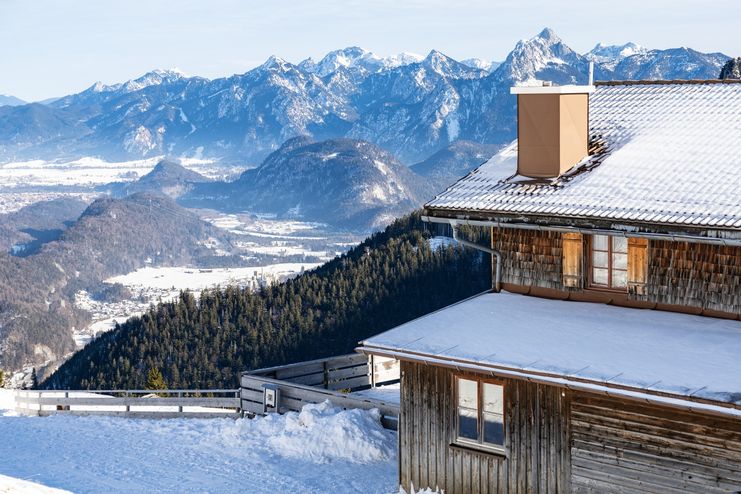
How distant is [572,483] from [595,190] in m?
6.20

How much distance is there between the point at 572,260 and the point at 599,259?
61 cm

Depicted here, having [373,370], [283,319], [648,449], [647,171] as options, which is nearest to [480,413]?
[648,449]

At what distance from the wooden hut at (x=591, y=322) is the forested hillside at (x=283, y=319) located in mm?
120534

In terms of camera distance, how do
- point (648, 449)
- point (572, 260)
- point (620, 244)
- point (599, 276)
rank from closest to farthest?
1. point (648, 449)
2. point (620, 244)
3. point (599, 276)
4. point (572, 260)

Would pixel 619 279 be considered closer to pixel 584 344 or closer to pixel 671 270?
pixel 671 270

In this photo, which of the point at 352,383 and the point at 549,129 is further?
the point at 352,383

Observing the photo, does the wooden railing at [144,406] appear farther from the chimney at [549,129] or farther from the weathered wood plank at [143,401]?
the chimney at [549,129]

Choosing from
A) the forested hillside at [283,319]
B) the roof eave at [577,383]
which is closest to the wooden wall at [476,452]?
the roof eave at [577,383]

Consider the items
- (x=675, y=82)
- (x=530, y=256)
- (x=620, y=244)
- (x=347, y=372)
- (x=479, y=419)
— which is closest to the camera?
(x=479, y=419)

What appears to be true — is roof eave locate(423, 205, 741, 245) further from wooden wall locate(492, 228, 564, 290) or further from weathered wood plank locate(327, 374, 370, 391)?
weathered wood plank locate(327, 374, 370, 391)

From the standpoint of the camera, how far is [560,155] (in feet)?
76.9

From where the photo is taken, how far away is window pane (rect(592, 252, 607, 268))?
74.3 feet

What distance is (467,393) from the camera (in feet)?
70.4

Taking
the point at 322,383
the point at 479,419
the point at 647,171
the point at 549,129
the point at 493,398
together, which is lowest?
the point at 322,383
